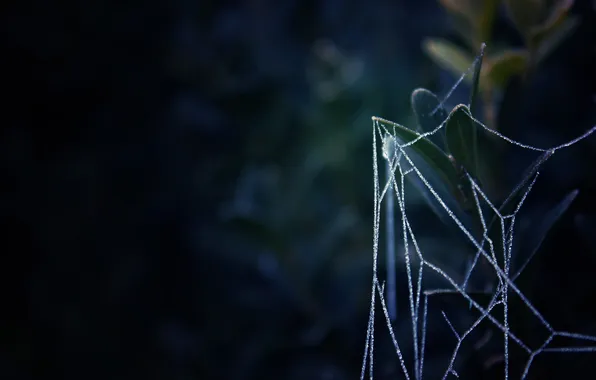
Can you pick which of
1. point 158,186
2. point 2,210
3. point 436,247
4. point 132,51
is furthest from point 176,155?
point 436,247

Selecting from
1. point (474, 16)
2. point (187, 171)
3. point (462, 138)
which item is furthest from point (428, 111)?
point (187, 171)

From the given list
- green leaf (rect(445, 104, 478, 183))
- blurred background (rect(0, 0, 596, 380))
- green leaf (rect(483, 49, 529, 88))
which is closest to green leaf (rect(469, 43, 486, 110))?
green leaf (rect(445, 104, 478, 183))

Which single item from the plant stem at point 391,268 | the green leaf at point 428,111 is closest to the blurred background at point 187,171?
the plant stem at point 391,268

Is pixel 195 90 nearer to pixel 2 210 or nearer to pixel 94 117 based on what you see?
pixel 94 117

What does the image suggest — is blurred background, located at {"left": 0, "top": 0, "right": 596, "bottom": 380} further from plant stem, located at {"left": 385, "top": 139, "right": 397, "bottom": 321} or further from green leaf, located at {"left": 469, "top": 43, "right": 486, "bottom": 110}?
green leaf, located at {"left": 469, "top": 43, "right": 486, "bottom": 110}

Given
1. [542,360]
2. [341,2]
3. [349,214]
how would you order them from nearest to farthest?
[542,360] < [349,214] < [341,2]

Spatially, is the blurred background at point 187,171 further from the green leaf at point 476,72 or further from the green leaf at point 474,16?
the green leaf at point 476,72
